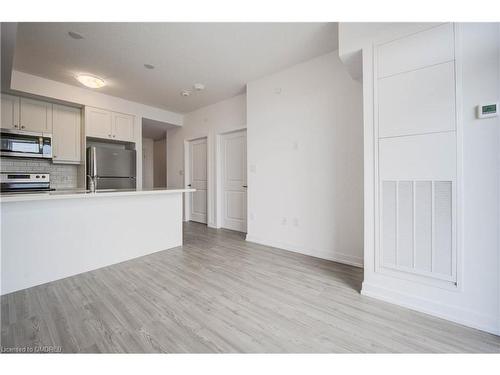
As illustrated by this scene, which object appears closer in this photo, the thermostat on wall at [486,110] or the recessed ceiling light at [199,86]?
the thermostat on wall at [486,110]

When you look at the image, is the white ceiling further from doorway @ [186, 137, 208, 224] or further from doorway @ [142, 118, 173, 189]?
doorway @ [142, 118, 173, 189]

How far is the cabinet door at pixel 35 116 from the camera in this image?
11.9 ft

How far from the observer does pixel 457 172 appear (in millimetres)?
1657

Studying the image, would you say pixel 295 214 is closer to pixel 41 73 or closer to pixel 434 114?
pixel 434 114

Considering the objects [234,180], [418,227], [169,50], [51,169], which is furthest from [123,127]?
[418,227]

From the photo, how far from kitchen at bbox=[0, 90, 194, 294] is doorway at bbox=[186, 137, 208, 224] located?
1.29m

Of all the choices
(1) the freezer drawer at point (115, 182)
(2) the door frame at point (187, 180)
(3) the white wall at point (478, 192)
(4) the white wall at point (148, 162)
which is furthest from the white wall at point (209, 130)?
(3) the white wall at point (478, 192)

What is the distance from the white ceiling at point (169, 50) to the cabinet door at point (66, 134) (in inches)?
24.7

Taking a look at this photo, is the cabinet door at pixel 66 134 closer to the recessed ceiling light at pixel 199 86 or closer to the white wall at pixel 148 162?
the recessed ceiling light at pixel 199 86

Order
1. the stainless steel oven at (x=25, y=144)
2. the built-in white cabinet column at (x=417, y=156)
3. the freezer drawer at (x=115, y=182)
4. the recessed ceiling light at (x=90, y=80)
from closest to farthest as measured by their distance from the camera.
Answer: the built-in white cabinet column at (x=417, y=156), the recessed ceiling light at (x=90, y=80), the stainless steel oven at (x=25, y=144), the freezer drawer at (x=115, y=182)

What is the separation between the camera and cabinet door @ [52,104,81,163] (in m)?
3.93

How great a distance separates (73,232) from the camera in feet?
8.00

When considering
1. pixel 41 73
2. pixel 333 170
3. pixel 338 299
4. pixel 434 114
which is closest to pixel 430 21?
pixel 434 114

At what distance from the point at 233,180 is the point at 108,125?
2.67 metres
